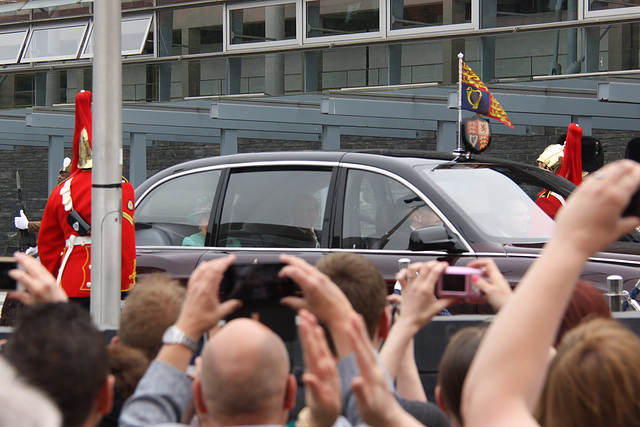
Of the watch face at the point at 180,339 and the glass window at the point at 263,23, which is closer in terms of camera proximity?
the watch face at the point at 180,339

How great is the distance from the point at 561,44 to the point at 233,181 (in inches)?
336

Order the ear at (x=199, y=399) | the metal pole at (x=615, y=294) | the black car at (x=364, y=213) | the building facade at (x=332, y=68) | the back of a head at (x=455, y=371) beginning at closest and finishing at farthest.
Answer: the ear at (x=199, y=399) < the back of a head at (x=455, y=371) < the metal pole at (x=615, y=294) < the black car at (x=364, y=213) < the building facade at (x=332, y=68)

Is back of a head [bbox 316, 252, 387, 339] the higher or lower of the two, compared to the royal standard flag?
Answer: lower

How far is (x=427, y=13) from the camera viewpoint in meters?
15.8

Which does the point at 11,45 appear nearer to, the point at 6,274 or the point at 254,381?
the point at 6,274

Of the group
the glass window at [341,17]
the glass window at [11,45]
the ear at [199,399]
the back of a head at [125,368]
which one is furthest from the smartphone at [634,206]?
the glass window at [11,45]

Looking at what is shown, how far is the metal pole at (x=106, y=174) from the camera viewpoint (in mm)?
5102

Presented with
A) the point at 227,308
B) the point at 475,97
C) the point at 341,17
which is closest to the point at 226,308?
the point at 227,308

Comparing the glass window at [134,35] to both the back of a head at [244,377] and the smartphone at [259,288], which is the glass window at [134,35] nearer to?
the smartphone at [259,288]

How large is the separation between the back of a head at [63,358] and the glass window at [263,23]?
1578 centimetres

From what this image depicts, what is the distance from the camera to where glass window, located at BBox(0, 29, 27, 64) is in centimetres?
2169

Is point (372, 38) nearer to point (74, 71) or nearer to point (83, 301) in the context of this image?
point (74, 71)

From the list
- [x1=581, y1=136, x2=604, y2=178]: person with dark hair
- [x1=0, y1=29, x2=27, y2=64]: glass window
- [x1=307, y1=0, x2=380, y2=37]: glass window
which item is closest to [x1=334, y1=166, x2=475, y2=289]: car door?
[x1=581, y1=136, x2=604, y2=178]: person with dark hair

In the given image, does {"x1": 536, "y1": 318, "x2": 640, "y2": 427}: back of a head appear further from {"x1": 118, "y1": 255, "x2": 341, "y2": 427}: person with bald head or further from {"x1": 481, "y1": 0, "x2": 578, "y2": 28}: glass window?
{"x1": 481, "y1": 0, "x2": 578, "y2": 28}: glass window
